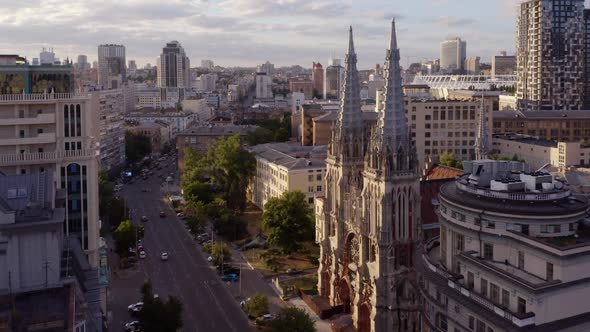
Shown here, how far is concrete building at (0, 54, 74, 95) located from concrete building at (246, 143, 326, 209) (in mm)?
35188

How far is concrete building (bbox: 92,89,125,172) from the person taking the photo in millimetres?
116000

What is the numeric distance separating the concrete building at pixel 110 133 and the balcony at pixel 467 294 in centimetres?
8576

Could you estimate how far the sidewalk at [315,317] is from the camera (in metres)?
50.4

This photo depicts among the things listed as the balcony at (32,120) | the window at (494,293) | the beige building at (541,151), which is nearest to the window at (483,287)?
the window at (494,293)

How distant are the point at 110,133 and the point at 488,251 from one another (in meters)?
99.8

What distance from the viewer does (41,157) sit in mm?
42875

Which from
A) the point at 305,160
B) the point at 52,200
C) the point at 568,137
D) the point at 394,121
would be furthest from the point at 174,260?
the point at 568,137

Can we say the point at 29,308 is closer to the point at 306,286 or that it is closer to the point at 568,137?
the point at 306,286

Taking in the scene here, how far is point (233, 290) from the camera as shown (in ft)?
194

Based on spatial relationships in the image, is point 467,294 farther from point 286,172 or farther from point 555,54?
point 555,54

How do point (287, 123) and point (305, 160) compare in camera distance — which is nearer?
point (305, 160)

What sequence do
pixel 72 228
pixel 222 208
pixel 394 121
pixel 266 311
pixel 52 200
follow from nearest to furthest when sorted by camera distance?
pixel 52 200 < pixel 72 228 < pixel 394 121 < pixel 266 311 < pixel 222 208

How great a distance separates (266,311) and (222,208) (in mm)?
30570

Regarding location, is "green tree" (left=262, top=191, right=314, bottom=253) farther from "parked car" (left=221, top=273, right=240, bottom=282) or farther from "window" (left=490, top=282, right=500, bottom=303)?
"window" (left=490, top=282, right=500, bottom=303)
